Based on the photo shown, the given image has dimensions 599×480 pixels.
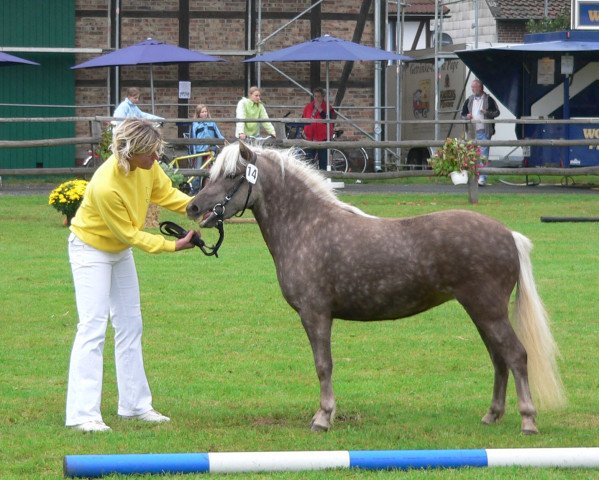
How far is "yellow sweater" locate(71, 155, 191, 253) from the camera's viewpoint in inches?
291

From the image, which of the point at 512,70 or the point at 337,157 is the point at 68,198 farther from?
the point at 512,70

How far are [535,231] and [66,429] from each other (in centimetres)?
1157

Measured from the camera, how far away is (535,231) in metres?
18.0

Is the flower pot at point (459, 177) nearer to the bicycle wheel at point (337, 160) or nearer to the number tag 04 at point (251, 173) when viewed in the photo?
the bicycle wheel at point (337, 160)

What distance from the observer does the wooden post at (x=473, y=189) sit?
21.2 m

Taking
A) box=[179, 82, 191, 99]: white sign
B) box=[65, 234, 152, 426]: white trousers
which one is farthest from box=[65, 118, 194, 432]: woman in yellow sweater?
box=[179, 82, 191, 99]: white sign

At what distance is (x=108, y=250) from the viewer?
7.54 meters

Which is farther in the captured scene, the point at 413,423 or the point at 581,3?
the point at 581,3

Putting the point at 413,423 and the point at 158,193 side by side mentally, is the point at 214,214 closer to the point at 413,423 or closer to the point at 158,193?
the point at 158,193

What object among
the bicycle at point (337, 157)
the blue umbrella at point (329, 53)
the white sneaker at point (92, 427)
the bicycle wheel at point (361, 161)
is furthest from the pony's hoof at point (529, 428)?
the bicycle wheel at point (361, 161)

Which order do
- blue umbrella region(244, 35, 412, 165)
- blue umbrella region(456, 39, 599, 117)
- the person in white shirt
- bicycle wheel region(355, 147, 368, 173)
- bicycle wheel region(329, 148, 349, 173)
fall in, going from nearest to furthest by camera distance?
1. blue umbrella region(244, 35, 412, 165)
2. the person in white shirt
3. blue umbrella region(456, 39, 599, 117)
4. bicycle wheel region(329, 148, 349, 173)
5. bicycle wheel region(355, 147, 368, 173)

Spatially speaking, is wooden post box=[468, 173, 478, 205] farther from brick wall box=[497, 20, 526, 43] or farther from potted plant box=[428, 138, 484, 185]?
brick wall box=[497, 20, 526, 43]

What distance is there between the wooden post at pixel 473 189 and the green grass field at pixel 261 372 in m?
5.65

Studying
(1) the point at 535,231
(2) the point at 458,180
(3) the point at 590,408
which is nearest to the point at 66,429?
(3) the point at 590,408
